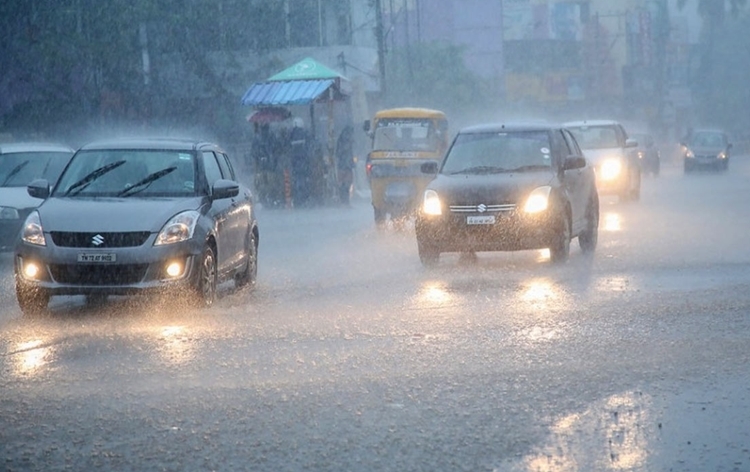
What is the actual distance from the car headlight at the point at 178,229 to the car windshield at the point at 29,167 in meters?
7.47

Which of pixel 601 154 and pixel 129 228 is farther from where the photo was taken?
pixel 601 154

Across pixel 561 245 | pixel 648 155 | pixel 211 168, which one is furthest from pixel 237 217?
pixel 648 155

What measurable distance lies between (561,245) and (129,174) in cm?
545

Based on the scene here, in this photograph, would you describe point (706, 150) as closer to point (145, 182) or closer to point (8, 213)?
point (8, 213)

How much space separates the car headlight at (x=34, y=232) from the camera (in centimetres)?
1193

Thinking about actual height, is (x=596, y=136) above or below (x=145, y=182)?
below

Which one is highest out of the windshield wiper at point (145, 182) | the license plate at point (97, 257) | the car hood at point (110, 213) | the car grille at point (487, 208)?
the windshield wiper at point (145, 182)

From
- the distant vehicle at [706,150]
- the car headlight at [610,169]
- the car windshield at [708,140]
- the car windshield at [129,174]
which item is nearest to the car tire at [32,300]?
the car windshield at [129,174]

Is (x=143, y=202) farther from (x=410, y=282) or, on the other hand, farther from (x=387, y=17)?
Answer: (x=387, y=17)

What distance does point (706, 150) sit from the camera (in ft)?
172

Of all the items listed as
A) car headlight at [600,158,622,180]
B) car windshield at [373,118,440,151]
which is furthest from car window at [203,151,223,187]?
car headlight at [600,158,622,180]

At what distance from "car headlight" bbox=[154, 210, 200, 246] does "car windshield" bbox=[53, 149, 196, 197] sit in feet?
2.24

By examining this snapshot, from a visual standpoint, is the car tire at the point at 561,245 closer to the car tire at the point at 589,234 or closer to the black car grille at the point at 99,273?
the car tire at the point at 589,234

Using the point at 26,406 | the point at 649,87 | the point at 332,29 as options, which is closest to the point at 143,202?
the point at 26,406
